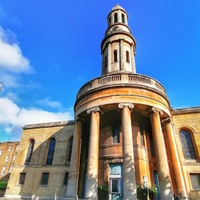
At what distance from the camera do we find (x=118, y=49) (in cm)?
1841

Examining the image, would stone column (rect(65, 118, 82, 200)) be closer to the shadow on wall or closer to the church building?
the church building

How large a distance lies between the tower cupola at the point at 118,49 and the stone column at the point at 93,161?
6340 millimetres

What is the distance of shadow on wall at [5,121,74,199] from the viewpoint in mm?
19188

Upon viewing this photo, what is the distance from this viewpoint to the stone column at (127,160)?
30.5 ft

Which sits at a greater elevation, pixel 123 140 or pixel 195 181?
pixel 123 140

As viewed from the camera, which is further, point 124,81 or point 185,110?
point 185,110

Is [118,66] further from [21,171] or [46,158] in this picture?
[21,171]

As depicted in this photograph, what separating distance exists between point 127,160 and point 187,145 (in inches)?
353

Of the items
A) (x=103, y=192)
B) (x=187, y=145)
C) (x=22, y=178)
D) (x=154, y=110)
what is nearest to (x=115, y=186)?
(x=103, y=192)

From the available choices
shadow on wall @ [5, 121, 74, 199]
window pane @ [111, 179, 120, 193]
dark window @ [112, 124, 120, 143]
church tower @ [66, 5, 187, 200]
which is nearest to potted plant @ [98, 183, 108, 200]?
church tower @ [66, 5, 187, 200]

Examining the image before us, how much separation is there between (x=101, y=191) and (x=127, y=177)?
9.99ft

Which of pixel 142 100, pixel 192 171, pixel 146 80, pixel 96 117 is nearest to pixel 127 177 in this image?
pixel 96 117

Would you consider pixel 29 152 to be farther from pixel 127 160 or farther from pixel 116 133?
Result: pixel 127 160

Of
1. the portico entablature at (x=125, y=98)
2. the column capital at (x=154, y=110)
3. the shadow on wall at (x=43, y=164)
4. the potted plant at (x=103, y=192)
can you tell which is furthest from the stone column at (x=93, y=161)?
the shadow on wall at (x=43, y=164)
